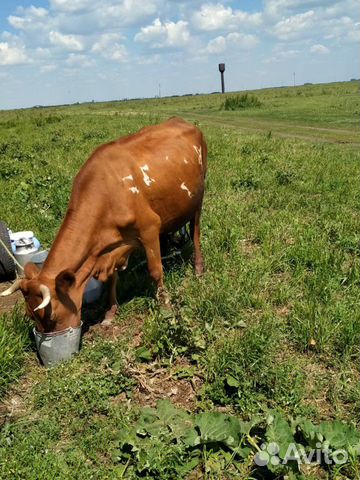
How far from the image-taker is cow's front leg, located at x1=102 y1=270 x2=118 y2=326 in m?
5.39

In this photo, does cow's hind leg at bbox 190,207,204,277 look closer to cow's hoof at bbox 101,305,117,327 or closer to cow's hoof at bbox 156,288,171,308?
cow's hoof at bbox 156,288,171,308

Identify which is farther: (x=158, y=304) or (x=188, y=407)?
(x=158, y=304)

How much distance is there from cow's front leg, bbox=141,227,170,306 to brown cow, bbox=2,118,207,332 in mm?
11

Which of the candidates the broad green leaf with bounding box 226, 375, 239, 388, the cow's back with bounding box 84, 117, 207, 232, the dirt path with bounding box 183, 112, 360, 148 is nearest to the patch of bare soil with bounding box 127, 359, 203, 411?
the broad green leaf with bounding box 226, 375, 239, 388

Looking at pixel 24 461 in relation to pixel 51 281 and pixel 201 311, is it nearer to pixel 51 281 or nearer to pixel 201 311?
pixel 51 281

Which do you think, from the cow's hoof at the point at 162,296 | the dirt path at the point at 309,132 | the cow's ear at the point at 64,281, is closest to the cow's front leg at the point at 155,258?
the cow's hoof at the point at 162,296

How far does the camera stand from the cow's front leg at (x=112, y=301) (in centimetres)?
539

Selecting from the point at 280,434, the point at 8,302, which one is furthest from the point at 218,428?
the point at 8,302

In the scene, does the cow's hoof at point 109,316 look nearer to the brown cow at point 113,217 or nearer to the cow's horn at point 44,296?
the brown cow at point 113,217

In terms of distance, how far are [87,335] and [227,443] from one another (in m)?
2.30

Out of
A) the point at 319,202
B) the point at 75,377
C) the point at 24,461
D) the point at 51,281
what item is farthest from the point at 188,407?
the point at 319,202

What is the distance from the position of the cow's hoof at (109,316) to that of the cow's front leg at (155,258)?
0.56 metres

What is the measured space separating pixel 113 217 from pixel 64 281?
92cm

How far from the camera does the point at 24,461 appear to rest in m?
3.49
